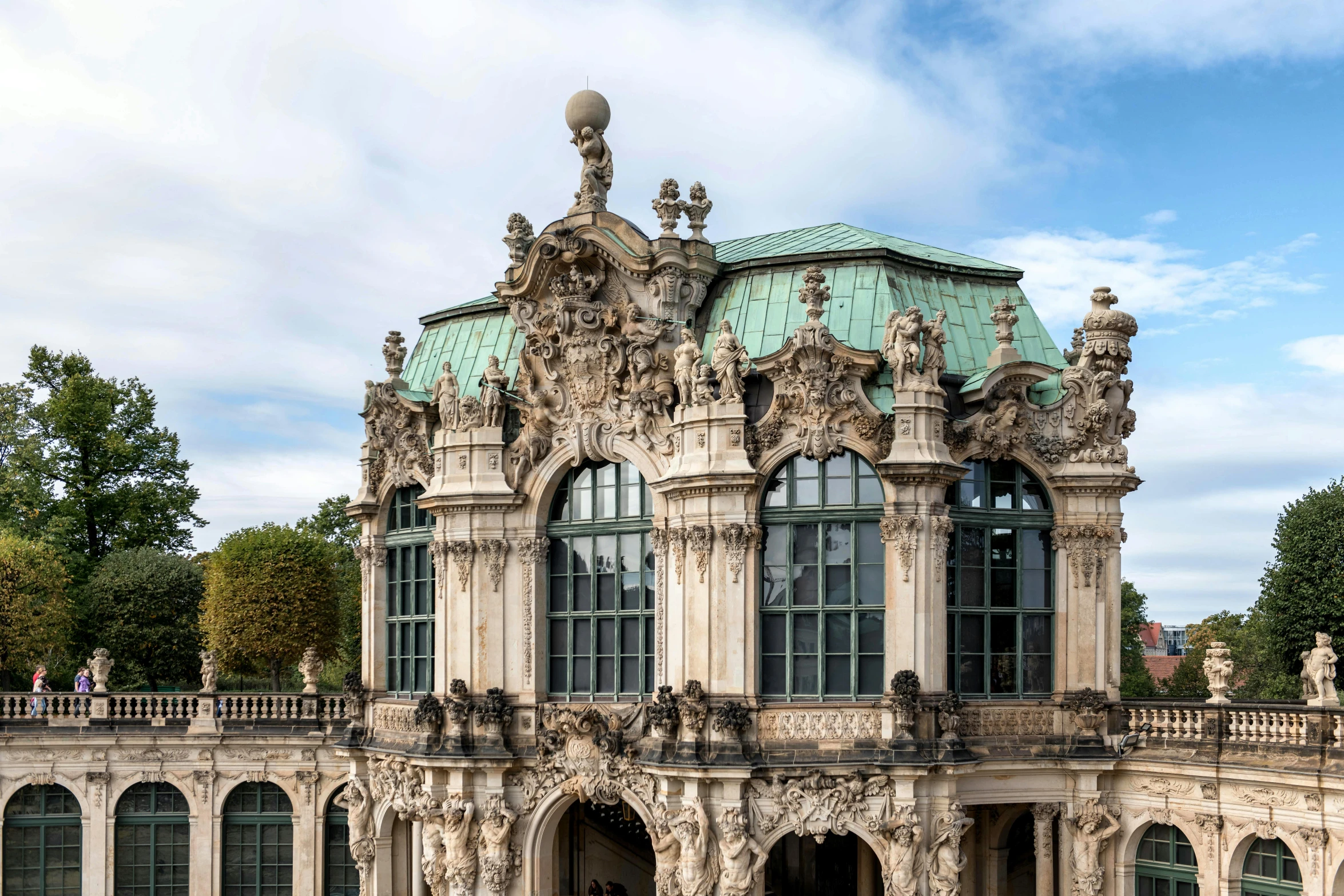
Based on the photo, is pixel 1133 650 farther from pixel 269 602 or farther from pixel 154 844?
pixel 154 844

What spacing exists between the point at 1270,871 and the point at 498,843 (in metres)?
16.1

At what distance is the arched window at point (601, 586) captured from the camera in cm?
3350

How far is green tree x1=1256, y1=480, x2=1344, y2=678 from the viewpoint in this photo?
47469 mm

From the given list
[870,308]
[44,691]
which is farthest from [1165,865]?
[44,691]

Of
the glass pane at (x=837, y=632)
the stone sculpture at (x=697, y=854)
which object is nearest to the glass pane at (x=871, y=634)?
the glass pane at (x=837, y=632)

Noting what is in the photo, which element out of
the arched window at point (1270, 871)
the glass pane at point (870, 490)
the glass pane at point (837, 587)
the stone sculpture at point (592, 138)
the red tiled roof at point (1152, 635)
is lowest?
the red tiled roof at point (1152, 635)

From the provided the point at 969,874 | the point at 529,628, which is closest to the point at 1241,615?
the point at 969,874

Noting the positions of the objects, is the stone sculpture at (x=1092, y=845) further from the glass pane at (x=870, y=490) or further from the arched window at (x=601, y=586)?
the arched window at (x=601, y=586)

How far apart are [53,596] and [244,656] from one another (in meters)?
9.01

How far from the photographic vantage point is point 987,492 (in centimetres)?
3200

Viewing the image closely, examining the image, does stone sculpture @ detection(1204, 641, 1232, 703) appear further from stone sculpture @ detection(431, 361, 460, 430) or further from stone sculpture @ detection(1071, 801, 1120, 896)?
stone sculpture @ detection(431, 361, 460, 430)

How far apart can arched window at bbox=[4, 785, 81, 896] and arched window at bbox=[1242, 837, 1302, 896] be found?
30255mm

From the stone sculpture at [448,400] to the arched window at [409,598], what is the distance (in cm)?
265

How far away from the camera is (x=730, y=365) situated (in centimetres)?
3139
